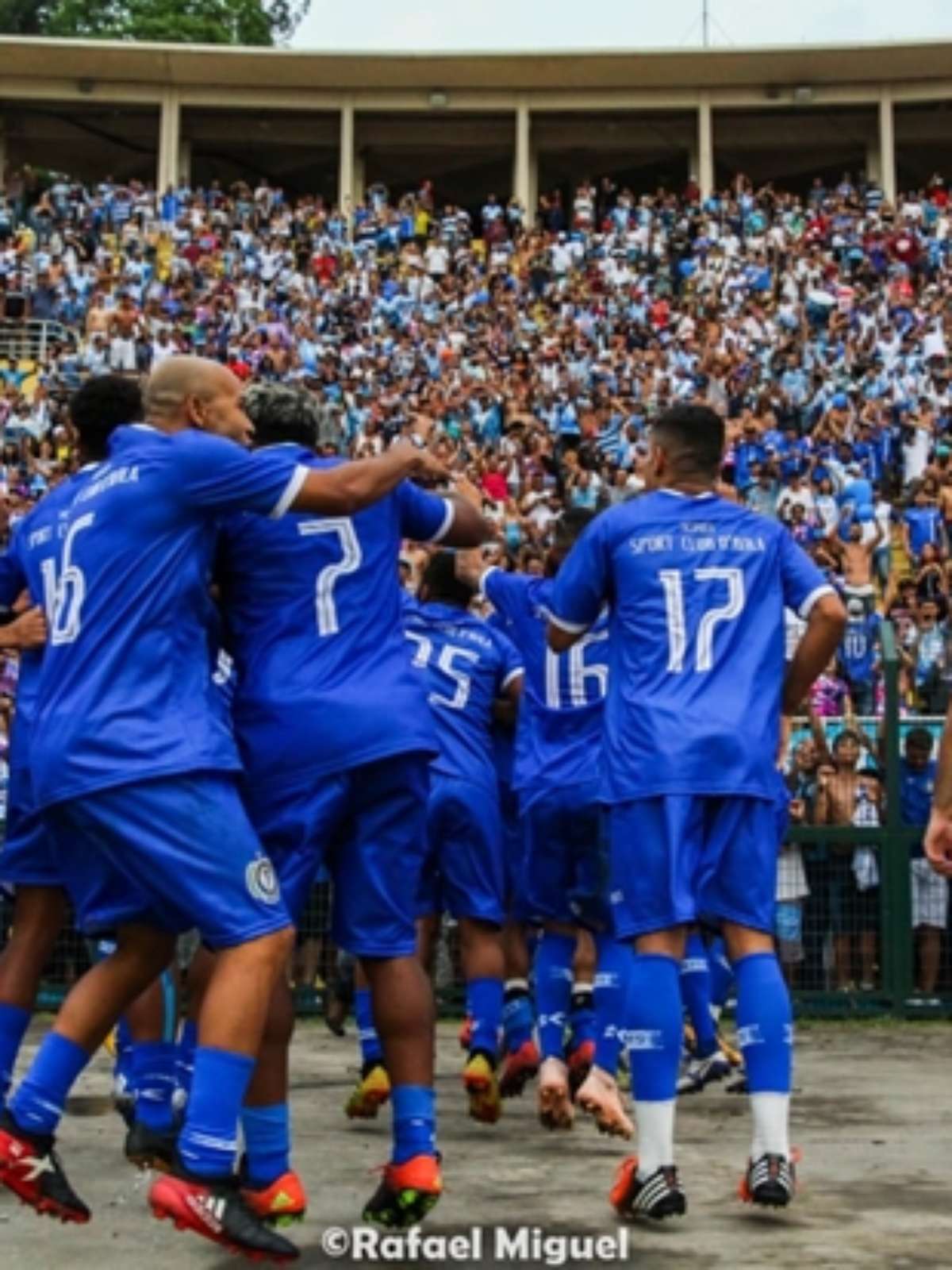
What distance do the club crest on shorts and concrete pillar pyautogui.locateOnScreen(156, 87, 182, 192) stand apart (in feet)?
114

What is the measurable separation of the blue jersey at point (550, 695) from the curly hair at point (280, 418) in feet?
6.44

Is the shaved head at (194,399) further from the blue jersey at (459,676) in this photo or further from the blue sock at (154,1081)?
the blue jersey at (459,676)

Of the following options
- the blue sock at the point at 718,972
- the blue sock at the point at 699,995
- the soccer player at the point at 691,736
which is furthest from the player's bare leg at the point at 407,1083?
the blue sock at the point at 718,972

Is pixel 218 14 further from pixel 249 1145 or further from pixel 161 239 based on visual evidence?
pixel 249 1145

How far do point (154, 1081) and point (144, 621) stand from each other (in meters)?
1.56

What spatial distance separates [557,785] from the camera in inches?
307

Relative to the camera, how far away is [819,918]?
40.0 ft

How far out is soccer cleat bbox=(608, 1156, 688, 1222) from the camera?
539 centimetres

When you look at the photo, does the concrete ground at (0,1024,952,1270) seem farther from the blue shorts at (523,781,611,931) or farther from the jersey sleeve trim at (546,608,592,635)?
the jersey sleeve trim at (546,608,592,635)

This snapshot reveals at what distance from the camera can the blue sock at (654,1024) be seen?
5.64m

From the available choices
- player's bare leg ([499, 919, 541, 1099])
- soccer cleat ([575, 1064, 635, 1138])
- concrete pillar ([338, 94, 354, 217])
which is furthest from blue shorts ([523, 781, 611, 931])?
concrete pillar ([338, 94, 354, 217])

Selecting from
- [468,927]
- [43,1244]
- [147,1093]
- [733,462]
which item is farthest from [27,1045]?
[733,462]

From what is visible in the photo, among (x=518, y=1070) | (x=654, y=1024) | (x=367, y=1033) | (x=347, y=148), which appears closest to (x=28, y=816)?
(x=654, y=1024)

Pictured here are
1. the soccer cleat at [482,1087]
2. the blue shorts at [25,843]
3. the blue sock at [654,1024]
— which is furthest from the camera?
the soccer cleat at [482,1087]
